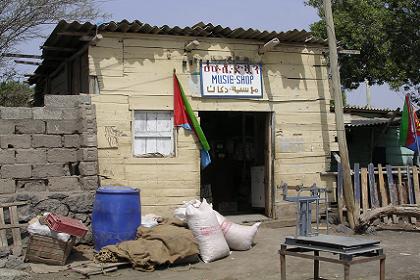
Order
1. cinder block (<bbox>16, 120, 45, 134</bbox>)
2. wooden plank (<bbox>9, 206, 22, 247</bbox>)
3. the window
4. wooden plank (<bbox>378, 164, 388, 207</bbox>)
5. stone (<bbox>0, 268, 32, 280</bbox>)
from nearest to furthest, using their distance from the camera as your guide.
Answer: stone (<bbox>0, 268, 32, 280</bbox>), wooden plank (<bbox>9, 206, 22, 247</bbox>), cinder block (<bbox>16, 120, 45, 134</bbox>), the window, wooden plank (<bbox>378, 164, 388, 207</bbox>)

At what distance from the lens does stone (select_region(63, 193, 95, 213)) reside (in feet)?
29.1


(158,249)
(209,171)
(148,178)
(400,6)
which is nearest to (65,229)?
(158,249)

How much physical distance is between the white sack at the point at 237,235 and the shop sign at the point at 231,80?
2.67m

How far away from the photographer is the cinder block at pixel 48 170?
898 cm

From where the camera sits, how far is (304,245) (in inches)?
207

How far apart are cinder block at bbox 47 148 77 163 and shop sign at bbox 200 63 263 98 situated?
2686mm

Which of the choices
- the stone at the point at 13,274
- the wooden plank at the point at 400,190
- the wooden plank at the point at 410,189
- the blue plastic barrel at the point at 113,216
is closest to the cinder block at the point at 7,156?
the blue plastic barrel at the point at 113,216

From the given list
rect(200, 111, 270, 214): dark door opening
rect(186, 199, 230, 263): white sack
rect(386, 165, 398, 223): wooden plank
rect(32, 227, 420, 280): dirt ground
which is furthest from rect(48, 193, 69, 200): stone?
rect(386, 165, 398, 223): wooden plank

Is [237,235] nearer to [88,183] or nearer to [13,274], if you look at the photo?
[88,183]

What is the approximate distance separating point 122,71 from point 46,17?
4.06 meters

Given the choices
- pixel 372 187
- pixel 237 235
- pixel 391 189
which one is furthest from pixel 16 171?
pixel 391 189

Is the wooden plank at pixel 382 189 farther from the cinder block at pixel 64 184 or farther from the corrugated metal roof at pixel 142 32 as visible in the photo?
the cinder block at pixel 64 184

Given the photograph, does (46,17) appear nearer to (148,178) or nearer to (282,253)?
(148,178)

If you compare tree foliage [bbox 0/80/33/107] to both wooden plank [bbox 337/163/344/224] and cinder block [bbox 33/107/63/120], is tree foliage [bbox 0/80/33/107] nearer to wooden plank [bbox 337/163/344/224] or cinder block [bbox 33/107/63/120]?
cinder block [bbox 33/107/63/120]
